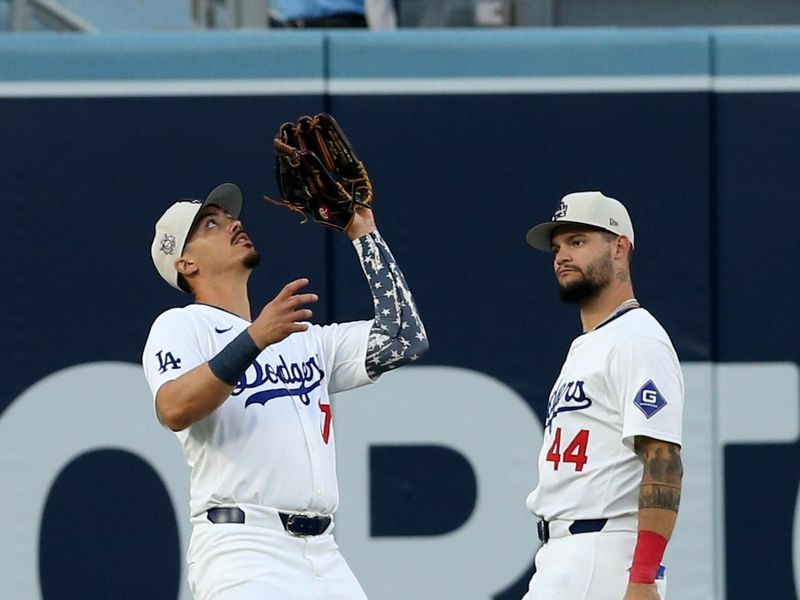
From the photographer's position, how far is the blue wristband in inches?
118

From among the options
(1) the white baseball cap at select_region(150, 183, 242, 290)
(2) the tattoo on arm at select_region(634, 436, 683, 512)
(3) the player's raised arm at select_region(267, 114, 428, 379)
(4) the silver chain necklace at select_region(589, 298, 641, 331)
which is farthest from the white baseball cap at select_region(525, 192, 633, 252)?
(1) the white baseball cap at select_region(150, 183, 242, 290)

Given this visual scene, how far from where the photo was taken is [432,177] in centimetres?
508

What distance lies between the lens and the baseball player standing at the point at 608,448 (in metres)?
3.24

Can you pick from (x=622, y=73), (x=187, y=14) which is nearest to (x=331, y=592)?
(x=622, y=73)

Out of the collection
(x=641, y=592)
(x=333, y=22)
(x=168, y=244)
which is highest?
(x=333, y=22)

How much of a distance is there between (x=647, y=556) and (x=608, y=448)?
324 mm

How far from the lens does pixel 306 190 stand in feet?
11.5

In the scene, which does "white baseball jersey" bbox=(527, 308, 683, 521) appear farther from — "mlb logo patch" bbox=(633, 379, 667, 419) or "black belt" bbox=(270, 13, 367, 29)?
"black belt" bbox=(270, 13, 367, 29)

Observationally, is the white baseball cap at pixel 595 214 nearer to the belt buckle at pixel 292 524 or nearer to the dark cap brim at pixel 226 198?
the dark cap brim at pixel 226 198

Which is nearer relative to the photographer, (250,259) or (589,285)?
(250,259)

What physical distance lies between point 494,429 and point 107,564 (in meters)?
1.45

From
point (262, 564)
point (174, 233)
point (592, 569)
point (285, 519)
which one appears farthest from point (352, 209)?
point (592, 569)

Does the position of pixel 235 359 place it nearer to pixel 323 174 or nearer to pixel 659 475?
pixel 323 174

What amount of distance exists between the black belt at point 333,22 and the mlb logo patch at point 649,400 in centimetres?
268
